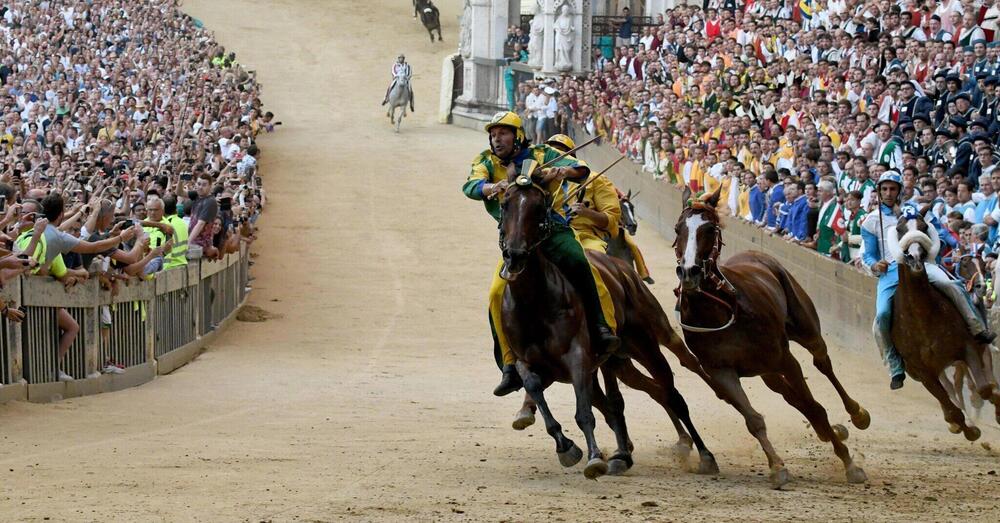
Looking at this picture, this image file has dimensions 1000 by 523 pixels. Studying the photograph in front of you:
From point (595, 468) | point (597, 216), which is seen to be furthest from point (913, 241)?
point (595, 468)

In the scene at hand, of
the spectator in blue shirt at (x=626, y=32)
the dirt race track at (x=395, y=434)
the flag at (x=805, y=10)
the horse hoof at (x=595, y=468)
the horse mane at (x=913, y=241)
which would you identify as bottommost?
the dirt race track at (x=395, y=434)

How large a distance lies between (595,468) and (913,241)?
4.05 meters

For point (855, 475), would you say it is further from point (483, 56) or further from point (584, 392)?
point (483, 56)

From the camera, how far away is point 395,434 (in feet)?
42.6

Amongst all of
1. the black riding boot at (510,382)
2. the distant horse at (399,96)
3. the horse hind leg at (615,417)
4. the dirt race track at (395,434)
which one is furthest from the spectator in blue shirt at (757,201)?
the distant horse at (399,96)

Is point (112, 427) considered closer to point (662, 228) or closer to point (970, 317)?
point (970, 317)

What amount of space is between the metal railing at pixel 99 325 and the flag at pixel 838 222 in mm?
7718

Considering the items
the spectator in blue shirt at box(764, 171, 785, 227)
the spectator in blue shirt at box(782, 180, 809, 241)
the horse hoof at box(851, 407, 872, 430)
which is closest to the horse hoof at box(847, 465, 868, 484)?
the horse hoof at box(851, 407, 872, 430)

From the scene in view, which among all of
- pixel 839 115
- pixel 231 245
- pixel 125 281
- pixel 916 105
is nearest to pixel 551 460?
pixel 125 281

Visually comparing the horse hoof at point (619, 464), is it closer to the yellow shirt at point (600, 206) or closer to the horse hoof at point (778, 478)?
the horse hoof at point (778, 478)

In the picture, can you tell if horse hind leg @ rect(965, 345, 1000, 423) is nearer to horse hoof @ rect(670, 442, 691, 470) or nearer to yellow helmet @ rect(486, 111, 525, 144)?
horse hoof @ rect(670, 442, 691, 470)

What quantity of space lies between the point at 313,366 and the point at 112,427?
219 inches

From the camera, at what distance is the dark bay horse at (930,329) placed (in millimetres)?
12898

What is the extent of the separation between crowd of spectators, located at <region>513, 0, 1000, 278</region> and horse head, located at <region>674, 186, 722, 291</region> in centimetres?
340
